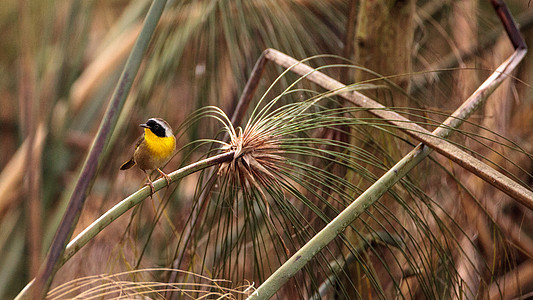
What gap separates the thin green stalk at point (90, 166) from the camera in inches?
17.4

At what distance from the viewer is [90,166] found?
469 millimetres

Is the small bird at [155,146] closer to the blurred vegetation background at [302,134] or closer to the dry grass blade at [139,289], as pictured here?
the blurred vegetation background at [302,134]

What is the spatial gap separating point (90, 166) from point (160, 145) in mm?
521

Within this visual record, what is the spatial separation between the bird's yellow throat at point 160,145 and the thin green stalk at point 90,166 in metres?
0.49

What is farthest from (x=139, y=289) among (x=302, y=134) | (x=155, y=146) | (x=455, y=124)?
(x=455, y=124)

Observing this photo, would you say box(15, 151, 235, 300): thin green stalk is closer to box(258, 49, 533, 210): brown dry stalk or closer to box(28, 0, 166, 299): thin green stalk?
box(28, 0, 166, 299): thin green stalk

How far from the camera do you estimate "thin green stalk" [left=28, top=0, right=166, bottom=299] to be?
17.4 inches

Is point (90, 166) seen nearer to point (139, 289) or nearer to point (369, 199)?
point (369, 199)

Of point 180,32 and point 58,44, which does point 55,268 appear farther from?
point 180,32

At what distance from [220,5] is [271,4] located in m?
0.16

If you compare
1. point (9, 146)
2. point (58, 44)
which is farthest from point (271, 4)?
point (9, 146)

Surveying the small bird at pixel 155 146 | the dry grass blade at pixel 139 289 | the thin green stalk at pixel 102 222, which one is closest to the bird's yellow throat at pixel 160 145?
the small bird at pixel 155 146

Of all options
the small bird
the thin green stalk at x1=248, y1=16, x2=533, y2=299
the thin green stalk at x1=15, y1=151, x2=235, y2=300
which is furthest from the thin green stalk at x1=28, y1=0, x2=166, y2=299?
the small bird

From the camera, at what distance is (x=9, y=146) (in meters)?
2.36
